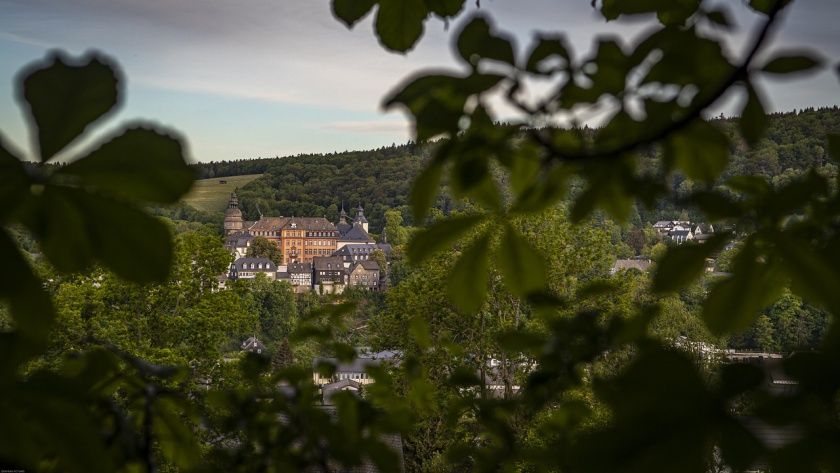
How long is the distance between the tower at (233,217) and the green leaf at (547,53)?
191ft

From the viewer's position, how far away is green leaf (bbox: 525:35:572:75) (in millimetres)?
553

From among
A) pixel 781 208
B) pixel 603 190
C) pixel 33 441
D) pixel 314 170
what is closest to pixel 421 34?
pixel 603 190

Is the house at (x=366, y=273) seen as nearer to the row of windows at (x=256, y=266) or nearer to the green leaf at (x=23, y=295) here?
the row of windows at (x=256, y=266)

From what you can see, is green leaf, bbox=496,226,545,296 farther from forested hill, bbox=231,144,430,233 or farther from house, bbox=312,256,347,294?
house, bbox=312,256,347,294

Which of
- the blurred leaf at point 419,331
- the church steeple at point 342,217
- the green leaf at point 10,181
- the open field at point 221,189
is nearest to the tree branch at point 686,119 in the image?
the green leaf at point 10,181

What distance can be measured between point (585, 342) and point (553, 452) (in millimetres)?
175

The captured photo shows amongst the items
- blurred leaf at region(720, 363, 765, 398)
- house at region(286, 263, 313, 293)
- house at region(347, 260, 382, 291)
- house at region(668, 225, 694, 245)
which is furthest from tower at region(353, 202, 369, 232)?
blurred leaf at region(720, 363, 765, 398)

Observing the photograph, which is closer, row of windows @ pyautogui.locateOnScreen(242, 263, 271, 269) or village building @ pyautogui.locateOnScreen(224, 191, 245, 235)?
row of windows @ pyautogui.locateOnScreen(242, 263, 271, 269)

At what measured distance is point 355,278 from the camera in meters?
57.4

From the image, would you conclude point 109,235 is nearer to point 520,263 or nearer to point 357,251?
point 520,263

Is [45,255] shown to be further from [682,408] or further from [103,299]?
[103,299]

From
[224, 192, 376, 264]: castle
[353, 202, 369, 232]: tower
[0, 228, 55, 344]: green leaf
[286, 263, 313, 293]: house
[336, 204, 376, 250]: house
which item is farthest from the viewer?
[353, 202, 369, 232]: tower

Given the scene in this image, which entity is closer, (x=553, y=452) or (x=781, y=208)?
(x=781, y=208)

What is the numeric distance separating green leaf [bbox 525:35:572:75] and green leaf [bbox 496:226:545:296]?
13 centimetres
